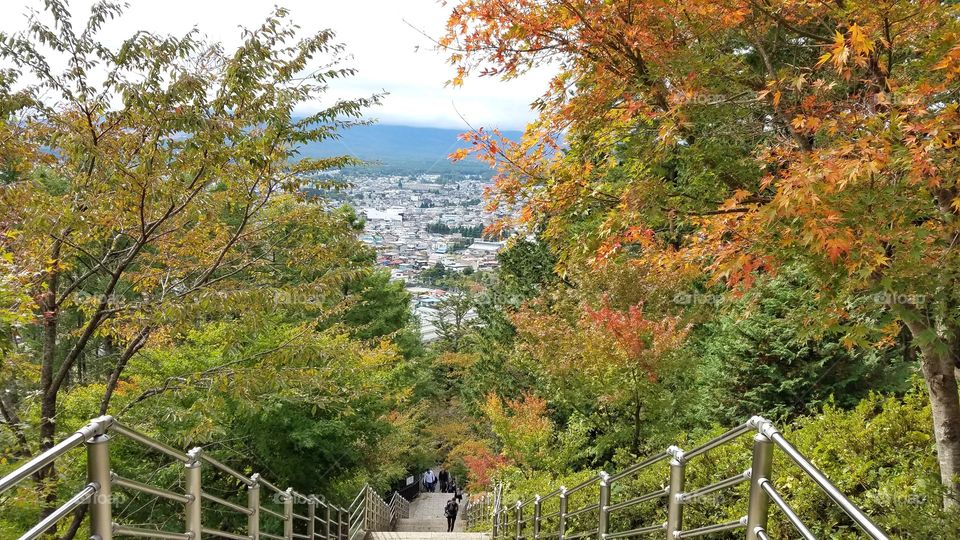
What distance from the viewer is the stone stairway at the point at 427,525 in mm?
10688

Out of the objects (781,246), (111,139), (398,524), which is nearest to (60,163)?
(111,139)

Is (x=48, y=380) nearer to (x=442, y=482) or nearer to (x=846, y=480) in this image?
(x=846, y=480)

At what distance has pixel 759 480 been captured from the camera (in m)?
2.38

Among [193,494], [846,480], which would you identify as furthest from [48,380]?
[846,480]

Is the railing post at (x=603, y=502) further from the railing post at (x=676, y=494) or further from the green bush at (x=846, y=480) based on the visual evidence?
the railing post at (x=676, y=494)

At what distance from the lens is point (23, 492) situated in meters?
5.15

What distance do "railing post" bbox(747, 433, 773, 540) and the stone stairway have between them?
28.3ft

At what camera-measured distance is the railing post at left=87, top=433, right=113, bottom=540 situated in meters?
2.21

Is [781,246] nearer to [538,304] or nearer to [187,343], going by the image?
[187,343]

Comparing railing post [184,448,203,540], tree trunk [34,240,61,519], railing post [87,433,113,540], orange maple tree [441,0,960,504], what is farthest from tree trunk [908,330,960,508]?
tree trunk [34,240,61,519]

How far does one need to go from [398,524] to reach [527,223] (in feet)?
56.5

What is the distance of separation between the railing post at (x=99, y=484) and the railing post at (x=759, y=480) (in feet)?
8.46

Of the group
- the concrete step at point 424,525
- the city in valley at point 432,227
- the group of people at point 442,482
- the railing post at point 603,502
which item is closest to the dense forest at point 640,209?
the railing post at point 603,502

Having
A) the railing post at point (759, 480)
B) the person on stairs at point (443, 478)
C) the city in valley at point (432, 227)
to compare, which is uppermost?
the city in valley at point (432, 227)
